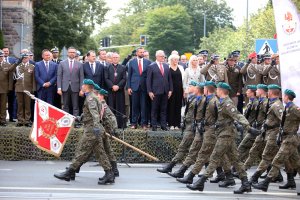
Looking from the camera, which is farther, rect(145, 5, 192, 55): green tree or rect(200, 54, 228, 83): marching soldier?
rect(145, 5, 192, 55): green tree

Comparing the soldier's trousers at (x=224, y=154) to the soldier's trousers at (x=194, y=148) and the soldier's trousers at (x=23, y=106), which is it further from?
the soldier's trousers at (x=23, y=106)

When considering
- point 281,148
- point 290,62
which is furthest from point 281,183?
point 290,62

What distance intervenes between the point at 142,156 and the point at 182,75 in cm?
227

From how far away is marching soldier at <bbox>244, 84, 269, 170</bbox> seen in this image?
19.0 meters

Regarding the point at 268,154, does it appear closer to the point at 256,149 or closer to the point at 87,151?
the point at 256,149

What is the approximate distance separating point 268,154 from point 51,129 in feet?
15.6

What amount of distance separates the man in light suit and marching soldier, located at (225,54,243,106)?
3.67 metres

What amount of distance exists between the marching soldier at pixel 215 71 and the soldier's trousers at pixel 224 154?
535cm

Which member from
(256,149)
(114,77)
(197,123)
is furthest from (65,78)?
(256,149)

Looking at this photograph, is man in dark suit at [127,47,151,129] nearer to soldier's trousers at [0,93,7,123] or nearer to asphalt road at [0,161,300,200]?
asphalt road at [0,161,300,200]

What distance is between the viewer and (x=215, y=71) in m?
23.5

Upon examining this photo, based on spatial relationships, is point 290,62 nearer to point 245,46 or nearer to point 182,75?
point 182,75

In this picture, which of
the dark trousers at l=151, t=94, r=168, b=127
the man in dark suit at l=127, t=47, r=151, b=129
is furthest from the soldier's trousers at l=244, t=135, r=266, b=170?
the man in dark suit at l=127, t=47, r=151, b=129

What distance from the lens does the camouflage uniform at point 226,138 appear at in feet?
58.4
